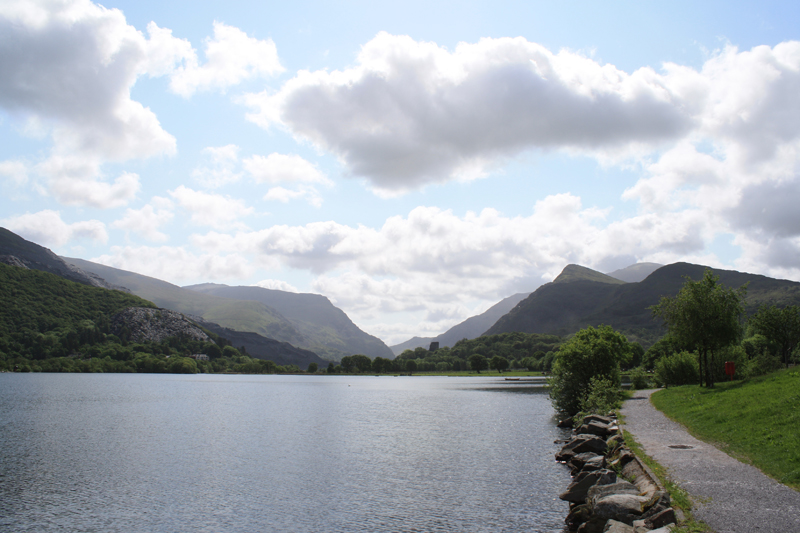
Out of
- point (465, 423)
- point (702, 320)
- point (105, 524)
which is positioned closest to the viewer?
point (105, 524)

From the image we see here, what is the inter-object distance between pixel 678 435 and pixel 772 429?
7.94m

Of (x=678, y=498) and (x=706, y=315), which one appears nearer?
(x=678, y=498)

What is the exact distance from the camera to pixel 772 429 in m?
27.6

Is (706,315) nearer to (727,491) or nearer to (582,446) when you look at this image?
(582,446)

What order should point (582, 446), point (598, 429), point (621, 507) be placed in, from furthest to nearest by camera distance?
point (598, 429), point (582, 446), point (621, 507)

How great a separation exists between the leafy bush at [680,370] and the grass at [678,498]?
62.8 meters

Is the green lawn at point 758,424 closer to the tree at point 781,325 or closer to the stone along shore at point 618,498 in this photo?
the stone along shore at point 618,498

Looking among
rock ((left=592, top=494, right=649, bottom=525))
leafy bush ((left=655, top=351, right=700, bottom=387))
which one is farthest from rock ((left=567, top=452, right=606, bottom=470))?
leafy bush ((left=655, top=351, right=700, bottom=387))

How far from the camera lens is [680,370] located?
83.3 metres

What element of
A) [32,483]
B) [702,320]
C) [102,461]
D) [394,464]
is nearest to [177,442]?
[102,461]

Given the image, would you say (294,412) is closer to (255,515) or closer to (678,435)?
(255,515)

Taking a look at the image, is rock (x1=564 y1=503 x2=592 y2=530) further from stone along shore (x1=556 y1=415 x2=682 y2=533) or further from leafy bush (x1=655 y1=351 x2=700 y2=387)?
leafy bush (x1=655 y1=351 x2=700 y2=387)

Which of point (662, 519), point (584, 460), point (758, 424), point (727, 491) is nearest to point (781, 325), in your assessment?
point (758, 424)

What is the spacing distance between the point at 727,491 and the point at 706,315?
47.3m
